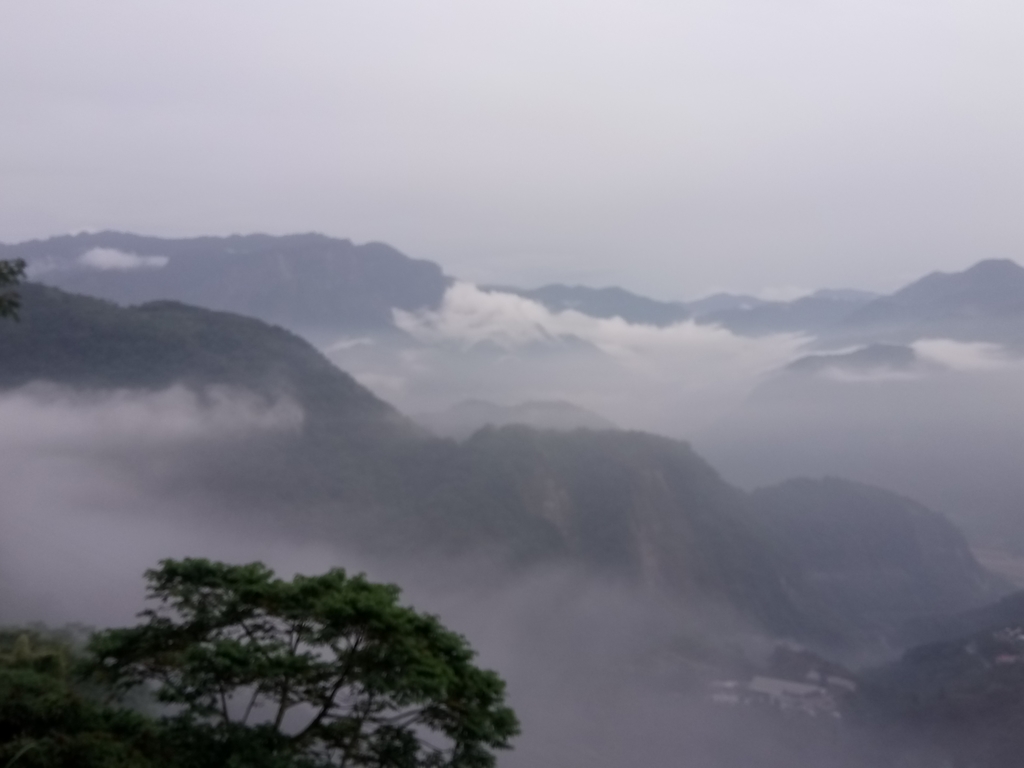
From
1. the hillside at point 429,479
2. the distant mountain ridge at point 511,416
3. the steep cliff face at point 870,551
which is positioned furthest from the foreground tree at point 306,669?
the distant mountain ridge at point 511,416

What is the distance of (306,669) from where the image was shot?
10.4 m

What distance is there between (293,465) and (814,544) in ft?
229

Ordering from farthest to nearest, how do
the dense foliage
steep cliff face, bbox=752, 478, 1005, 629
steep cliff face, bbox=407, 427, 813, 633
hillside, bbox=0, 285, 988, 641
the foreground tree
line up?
steep cliff face, bbox=752, 478, 1005, 629, steep cliff face, bbox=407, 427, 813, 633, hillside, bbox=0, 285, 988, 641, the foreground tree, the dense foliage

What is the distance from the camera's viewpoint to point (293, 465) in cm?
9344

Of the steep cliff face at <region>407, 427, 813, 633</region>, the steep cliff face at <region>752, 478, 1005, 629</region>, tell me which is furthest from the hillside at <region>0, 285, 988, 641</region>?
the steep cliff face at <region>752, 478, 1005, 629</region>

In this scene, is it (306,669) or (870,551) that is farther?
(870,551)

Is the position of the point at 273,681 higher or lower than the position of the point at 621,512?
lower

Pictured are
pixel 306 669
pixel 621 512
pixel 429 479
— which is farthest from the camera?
pixel 621 512

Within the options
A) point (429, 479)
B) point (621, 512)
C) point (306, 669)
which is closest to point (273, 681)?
point (306, 669)

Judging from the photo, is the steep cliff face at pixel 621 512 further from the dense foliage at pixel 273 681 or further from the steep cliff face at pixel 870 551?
the dense foliage at pixel 273 681

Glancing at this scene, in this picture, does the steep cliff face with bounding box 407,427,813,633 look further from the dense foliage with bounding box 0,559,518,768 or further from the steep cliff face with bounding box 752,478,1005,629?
the dense foliage with bounding box 0,559,518,768

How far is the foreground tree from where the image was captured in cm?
1013

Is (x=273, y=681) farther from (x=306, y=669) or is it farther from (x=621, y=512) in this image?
(x=621, y=512)

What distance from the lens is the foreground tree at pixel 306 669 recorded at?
33.2 ft
